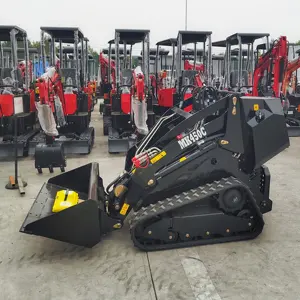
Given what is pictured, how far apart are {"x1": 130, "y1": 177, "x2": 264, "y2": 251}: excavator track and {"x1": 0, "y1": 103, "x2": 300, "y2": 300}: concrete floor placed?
0.10m

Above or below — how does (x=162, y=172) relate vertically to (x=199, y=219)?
above

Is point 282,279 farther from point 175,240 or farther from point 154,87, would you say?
point 154,87

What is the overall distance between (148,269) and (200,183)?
98 cm

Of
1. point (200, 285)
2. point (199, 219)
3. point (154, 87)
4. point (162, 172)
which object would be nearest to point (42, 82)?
point (162, 172)

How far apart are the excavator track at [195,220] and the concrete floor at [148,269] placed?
4.0 inches

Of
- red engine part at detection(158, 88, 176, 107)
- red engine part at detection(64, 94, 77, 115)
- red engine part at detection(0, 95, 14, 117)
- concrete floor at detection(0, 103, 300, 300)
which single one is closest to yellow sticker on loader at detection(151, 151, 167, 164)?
concrete floor at detection(0, 103, 300, 300)

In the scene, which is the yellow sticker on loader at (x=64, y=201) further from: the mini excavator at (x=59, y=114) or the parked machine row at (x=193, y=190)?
the mini excavator at (x=59, y=114)

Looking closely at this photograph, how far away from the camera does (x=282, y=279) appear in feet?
9.42

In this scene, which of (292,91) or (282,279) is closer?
(282,279)

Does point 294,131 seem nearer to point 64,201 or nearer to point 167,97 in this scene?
point 167,97

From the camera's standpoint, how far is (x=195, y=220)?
132 inches

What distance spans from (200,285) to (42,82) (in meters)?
4.75

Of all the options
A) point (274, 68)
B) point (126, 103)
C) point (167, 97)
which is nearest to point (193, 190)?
point (126, 103)

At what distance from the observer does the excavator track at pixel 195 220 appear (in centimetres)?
329
